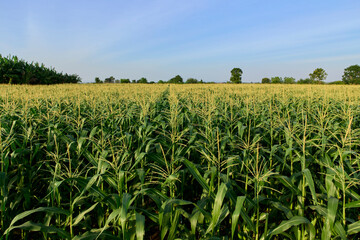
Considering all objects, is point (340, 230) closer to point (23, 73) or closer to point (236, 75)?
point (23, 73)

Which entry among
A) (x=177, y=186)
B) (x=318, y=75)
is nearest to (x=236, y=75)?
(x=318, y=75)

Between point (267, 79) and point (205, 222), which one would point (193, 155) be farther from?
point (267, 79)

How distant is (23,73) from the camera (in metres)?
25.1

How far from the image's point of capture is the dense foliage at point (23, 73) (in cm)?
2386

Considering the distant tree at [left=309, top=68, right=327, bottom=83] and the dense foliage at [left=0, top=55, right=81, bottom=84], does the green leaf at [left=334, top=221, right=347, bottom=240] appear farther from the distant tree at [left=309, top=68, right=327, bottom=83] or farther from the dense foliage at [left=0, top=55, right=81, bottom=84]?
the distant tree at [left=309, top=68, right=327, bottom=83]

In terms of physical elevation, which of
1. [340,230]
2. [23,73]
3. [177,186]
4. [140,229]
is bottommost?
[177,186]

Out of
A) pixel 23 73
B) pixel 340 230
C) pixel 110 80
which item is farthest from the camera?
pixel 110 80

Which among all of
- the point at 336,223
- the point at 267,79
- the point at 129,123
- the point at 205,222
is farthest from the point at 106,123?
the point at 267,79

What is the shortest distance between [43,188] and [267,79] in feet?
240

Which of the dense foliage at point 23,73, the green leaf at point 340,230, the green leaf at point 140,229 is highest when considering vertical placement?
the dense foliage at point 23,73

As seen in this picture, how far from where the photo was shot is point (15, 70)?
2430cm

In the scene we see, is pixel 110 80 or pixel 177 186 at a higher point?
pixel 110 80

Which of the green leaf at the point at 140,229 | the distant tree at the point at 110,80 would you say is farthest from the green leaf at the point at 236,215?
the distant tree at the point at 110,80

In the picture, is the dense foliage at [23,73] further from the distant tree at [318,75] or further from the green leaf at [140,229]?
the distant tree at [318,75]
